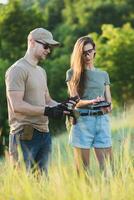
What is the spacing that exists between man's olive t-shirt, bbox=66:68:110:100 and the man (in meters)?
0.65

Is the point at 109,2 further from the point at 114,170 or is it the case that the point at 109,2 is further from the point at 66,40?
the point at 114,170

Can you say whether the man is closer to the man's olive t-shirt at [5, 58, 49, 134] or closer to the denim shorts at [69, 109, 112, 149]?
the man's olive t-shirt at [5, 58, 49, 134]

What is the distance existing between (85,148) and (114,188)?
1.81 m

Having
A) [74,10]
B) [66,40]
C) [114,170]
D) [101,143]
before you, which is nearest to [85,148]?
[101,143]

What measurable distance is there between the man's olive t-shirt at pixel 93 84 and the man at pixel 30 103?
0.65 m

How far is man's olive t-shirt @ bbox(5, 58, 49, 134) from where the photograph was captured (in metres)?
5.17

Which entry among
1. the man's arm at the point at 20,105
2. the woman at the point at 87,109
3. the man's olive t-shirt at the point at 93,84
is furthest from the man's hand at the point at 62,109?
the man's olive t-shirt at the point at 93,84

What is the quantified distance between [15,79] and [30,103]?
274 millimetres

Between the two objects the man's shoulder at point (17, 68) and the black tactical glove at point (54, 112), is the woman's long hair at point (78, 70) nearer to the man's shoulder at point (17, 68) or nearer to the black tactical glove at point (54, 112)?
the black tactical glove at point (54, 112)

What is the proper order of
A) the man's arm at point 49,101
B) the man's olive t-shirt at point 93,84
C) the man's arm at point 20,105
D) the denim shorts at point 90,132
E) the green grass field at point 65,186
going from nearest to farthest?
the green grass field at point 65,186 → the man's arm at point 20,105 → the man's arm at point 49,101 → the denim shorts at point 90,132 → the man's olive t-shirt at point 93,84

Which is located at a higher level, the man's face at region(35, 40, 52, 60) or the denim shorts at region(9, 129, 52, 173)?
the man's face at region(35, 40, 52, 60)

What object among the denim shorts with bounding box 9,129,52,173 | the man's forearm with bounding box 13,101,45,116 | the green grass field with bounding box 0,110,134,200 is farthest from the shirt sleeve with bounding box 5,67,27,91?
the green grass field with bounding box 0,110,134,200

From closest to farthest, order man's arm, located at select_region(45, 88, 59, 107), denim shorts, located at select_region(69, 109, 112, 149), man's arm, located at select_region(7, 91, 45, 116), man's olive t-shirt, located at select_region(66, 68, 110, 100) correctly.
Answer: man's arm, located at select_region(7, 91, 45, 116), man's arm, located at select_region(45, 88, 59, 107), denim shorts, located at select_region(69, 109, 112, 149), man's olive t-shirt, located at select_region(66, 68, 110, 100)

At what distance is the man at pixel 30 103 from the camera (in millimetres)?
5172
